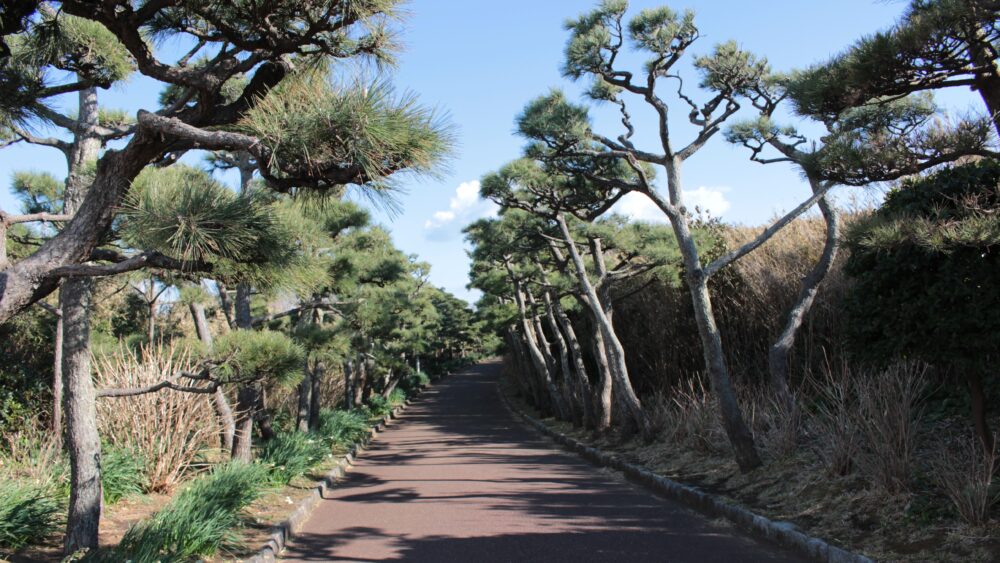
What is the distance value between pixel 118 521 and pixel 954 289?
7.64 m

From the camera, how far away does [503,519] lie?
7605mm

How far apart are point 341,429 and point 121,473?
777cm

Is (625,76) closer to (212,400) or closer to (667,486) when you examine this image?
(667,486)

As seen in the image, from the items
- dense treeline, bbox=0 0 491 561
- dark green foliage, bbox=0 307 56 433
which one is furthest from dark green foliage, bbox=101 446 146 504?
dark green foliage, bbox=0 307 56 433

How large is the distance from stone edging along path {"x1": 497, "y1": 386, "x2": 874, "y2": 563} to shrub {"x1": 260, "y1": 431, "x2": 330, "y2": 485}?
4.84 m

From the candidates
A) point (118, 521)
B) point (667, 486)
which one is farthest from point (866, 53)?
point (118, 521)

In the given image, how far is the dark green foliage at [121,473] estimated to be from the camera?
7.28 meters

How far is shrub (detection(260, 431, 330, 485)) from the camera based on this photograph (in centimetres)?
951

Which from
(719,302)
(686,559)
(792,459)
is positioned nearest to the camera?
(686,559)

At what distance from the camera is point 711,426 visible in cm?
1045

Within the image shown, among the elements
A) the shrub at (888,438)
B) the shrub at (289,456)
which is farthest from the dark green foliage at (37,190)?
the shrub at (888,438)

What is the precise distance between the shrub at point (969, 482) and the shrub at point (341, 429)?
1059 centimetres

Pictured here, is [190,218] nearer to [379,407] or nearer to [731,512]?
[731,512]

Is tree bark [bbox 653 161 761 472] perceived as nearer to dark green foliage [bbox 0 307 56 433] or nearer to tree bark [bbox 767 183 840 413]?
tree bark [bbox 767 183 840 413]
